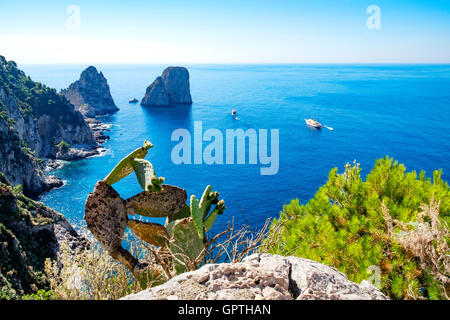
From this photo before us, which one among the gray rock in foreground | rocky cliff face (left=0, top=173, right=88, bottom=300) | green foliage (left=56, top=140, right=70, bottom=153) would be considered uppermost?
the gray rock in foreground

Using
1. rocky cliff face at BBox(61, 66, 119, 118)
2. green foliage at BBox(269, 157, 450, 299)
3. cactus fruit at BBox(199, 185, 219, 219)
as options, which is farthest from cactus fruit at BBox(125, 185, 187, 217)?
rocky cliff face at BBox(61, 66, 119, 118)

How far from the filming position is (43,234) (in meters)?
36.5

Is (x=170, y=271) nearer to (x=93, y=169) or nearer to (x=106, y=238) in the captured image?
(x=106, y=238)

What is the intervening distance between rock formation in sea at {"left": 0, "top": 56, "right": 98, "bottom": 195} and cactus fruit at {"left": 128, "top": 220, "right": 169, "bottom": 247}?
200 feet

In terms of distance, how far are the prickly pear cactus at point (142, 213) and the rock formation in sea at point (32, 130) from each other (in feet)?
201

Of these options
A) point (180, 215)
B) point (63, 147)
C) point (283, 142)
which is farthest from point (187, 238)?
point (63, 147)

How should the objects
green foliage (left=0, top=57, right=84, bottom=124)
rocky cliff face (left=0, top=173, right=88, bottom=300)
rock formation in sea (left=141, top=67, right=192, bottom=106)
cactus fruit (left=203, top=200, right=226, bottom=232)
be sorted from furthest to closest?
1. rock formation in sea (left=141, top=67, right=192, bottom=106)
2. green foliage (left=0, top=57, right=84, bottom=124)
3. rocky cliff face (left=0, top=173, right=88, bottom=300)
4. cactus fruit (left=203, top=200, right=226, bottom=232)

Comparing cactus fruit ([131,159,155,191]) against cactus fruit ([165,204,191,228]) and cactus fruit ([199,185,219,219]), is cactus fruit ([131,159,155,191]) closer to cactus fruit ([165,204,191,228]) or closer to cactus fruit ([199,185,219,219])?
cactus fruit ([165,204,191,228])

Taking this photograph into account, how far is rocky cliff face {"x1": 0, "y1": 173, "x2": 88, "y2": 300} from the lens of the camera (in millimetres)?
26609

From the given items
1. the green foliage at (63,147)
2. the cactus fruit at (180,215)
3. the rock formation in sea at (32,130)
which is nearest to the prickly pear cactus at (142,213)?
the cactus fruit at (180,215)

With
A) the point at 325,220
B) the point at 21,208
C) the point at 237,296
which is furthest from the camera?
the point at 21,208

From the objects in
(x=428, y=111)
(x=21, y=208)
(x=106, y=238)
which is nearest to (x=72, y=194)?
(x=21, y=208)

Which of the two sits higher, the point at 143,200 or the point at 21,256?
the point at 143,200
